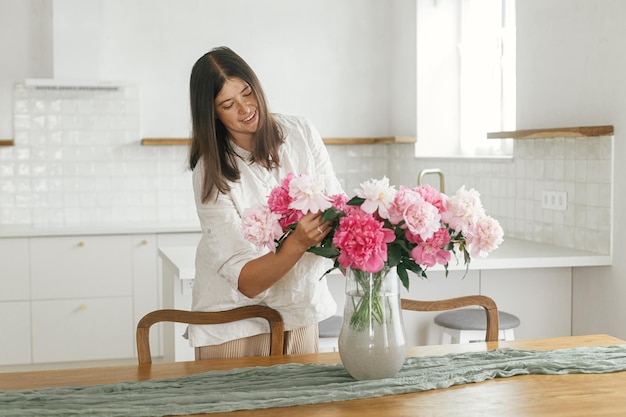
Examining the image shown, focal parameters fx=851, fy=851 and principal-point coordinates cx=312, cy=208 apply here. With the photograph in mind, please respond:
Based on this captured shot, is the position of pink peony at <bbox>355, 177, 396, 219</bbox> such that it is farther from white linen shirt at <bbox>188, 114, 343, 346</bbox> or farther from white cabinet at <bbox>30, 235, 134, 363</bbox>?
white cabinet at <bbox>30, 235, 134, 363</bbox>

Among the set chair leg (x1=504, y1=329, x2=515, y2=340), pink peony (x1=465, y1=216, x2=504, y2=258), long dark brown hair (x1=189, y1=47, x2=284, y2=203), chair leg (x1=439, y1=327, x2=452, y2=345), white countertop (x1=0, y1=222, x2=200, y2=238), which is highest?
long dark brown hair (x1=189, y1=47, x2=284, y2=203)

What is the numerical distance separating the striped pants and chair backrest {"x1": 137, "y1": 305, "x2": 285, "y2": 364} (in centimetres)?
4

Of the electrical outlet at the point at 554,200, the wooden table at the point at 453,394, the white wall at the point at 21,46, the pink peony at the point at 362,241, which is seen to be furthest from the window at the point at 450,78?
the pink peony at the point at 362,241

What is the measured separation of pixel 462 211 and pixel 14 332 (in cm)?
375

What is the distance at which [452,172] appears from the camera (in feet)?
16.3

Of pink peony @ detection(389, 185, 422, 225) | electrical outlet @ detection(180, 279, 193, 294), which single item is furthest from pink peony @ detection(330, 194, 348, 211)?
electrical outlet @ detection(180, 279, 193, 294)

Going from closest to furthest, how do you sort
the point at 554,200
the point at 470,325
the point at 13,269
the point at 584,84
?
the point at 470,325, the point at 584,84, the point at 554,200, the point at 13,269

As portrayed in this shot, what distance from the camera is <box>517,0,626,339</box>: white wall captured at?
3.40m

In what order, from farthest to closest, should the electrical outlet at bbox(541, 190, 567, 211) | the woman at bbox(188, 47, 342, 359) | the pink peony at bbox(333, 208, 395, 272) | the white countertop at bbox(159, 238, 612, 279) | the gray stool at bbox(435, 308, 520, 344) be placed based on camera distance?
1. the electrical outlet at bbox(541, 190, 567, 211)
2. the white countertop at bbox(159, 238, 612, 279)
3. the gray stool at bbox(435, 308, 520, 344)
4. the woman at bbox(188, 47, 342, 359)
5. the pink peony at bbox(333, 208, 395, 272)

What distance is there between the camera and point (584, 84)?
3.61 metres

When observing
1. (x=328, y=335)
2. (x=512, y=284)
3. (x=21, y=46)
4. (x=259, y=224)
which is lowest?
(x=328, y=335)

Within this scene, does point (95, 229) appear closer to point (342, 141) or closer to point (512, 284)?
point (342, 141)

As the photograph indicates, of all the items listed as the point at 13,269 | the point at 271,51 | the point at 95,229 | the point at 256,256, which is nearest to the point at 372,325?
the point at 256,256

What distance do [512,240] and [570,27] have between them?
104 cm
